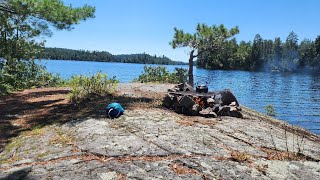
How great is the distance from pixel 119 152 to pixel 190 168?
55.9 inches

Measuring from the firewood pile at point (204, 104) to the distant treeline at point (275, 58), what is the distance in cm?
10722

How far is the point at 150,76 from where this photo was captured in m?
29.9

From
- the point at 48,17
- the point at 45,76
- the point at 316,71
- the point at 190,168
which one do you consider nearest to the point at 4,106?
the point at 48,17

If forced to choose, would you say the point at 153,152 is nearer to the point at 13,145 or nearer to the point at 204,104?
the point at 13,145

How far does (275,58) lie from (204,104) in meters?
159

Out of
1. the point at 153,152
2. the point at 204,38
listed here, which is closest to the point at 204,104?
the point at 153,152

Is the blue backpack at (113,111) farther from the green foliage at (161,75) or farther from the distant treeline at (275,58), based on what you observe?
the distant treeline at (275,58)

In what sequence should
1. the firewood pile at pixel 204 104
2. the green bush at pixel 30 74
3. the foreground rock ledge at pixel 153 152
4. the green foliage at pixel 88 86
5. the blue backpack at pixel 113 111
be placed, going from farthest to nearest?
the green bush at pixel 30 74 → the green foliage at pixel 88 86 → the firewood pile at pixel 204 104 → the blue backpack at pixel 113 111 → the foreground rock ledge at pixel 153 152

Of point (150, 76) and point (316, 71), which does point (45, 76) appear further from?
point (316, 71)

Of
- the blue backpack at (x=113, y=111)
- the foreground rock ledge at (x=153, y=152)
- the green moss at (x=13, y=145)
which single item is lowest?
the green moss at (x=13, y=145)

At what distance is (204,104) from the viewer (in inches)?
439

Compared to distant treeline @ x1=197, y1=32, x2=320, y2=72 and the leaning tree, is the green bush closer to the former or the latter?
the leaning tree

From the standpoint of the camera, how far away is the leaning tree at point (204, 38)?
26375 millimetres

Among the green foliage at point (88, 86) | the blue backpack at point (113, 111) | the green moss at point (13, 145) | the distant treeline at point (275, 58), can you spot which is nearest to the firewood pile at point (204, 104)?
the blue backpack at point (113, 111)
